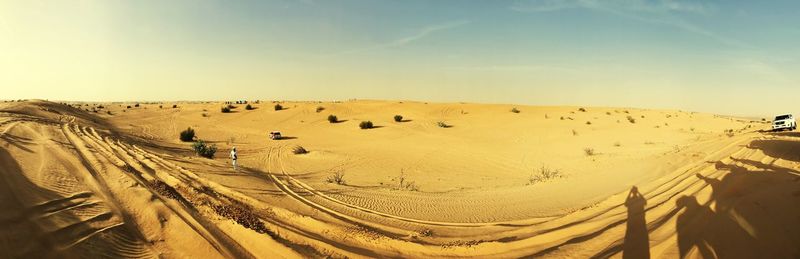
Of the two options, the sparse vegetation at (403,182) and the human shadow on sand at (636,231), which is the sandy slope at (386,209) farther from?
the sparse vegetation at (403,182)

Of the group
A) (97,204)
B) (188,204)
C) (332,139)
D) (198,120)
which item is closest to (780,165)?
(188,204)

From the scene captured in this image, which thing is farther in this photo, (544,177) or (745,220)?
(544,177)

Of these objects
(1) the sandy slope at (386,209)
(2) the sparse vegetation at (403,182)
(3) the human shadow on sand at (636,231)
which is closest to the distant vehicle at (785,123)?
(1) the sandy slope at (386,209)

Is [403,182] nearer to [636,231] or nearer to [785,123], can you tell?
[636,231]

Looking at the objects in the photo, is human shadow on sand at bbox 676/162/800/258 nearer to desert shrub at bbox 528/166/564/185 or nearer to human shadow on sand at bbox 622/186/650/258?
human shadow on sand at bbox 622/186/650/258

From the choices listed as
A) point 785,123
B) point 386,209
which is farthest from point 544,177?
point 785,123

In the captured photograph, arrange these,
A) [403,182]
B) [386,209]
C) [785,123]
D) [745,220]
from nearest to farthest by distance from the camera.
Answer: [745,220] → [386,209] → [403,182] → [785,123]

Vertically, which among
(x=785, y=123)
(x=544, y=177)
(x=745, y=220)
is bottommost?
(x=544, y=177)

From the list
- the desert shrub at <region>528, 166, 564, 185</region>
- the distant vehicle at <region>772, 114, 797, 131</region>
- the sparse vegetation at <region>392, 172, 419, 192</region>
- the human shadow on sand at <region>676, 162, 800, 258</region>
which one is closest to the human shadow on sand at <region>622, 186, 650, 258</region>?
the human shadow on sand at <region>676, 162, 800, 258</region>
